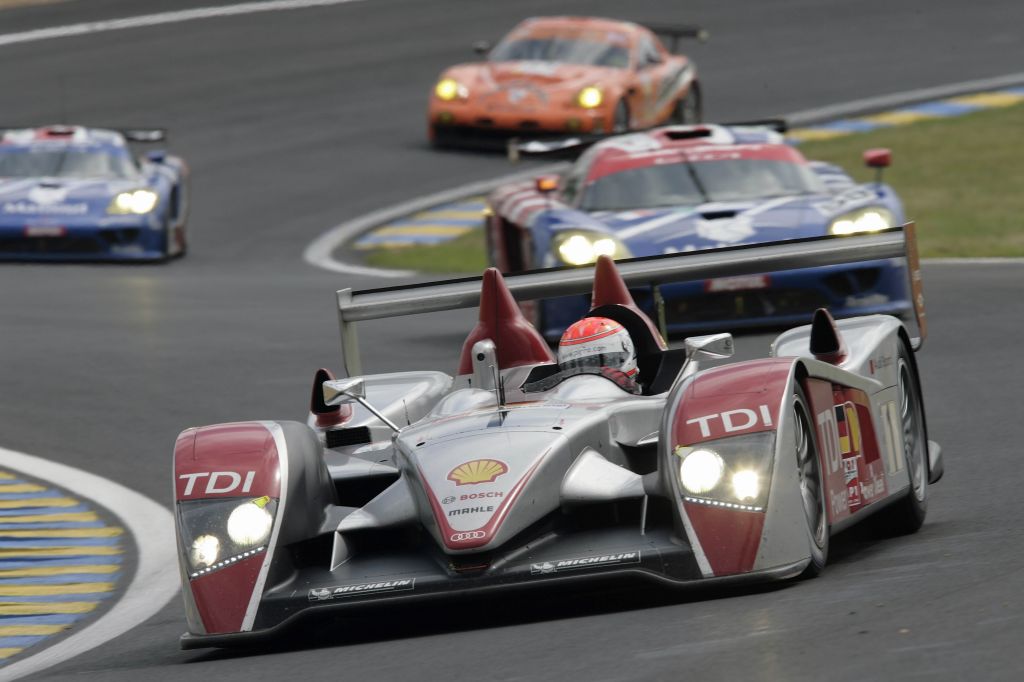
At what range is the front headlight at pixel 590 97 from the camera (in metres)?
23.0

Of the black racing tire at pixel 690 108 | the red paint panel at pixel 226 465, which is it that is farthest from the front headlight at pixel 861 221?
the black racing tire at pixel 690 108

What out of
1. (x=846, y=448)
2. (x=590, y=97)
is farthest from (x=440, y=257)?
(x=846, y=448)

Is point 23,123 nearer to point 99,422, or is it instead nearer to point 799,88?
point 799,88

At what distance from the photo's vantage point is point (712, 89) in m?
27.2

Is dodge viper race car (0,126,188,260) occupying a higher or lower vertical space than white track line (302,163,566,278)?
higher

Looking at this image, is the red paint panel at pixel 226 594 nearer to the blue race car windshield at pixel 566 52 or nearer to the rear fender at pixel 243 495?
the rear fender at pixel 243 495

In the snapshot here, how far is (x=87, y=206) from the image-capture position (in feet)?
63.6

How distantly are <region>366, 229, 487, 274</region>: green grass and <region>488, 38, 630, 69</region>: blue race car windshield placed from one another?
158 inches

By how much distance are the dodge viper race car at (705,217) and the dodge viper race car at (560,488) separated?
469 cm

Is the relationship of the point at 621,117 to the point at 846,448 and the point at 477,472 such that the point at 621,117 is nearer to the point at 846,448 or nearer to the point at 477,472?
the point at 846,448

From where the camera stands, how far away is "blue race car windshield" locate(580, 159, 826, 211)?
45.6 ft

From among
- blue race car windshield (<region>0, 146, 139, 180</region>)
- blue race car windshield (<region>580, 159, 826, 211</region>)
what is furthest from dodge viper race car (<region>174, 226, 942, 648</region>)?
blue race car windshield (<region>0, 146, 139, 180</region>)

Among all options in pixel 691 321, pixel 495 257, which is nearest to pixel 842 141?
pixel 495 257

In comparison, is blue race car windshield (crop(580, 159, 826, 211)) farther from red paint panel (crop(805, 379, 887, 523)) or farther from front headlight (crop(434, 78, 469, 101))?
front headlight (crop(434, 78, 469, 101))
